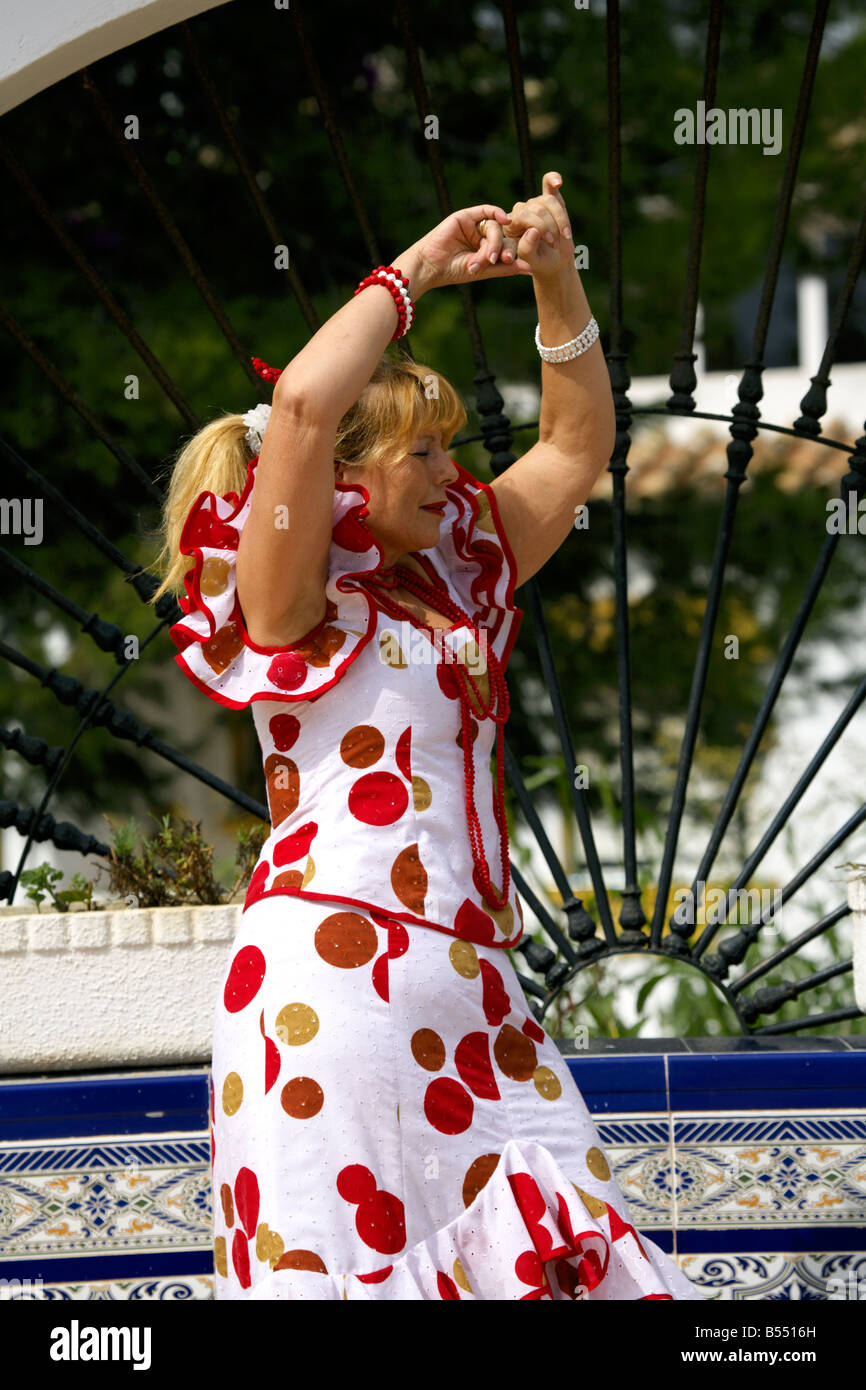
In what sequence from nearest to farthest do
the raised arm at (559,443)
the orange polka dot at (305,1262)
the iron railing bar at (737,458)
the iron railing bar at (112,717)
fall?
the orange polka dot at (305,1262) → the raised arm at (559,443) → the iron railing bar at (737,458) → the iron railing bar at (112,717)

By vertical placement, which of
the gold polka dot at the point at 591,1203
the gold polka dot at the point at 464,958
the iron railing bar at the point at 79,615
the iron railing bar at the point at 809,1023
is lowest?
the gold polka dot at the point at 591,1203

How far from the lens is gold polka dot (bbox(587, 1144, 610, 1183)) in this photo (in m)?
1.60

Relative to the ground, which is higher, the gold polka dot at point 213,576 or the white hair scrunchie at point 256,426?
the white hair scrunchie at point 256,426

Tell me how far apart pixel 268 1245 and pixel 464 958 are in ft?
1.17

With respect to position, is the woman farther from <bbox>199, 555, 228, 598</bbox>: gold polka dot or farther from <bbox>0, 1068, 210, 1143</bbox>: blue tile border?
<bbox>0, 1068, 210, 1143</bbox>: blue tile border

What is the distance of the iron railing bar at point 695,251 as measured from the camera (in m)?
2.18

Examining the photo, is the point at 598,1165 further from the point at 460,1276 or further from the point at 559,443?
the point at 559,443

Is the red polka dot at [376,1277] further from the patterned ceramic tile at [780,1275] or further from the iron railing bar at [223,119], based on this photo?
the iron railing bar at [223,119]

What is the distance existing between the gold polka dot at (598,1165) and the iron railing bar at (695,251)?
46.7 inches

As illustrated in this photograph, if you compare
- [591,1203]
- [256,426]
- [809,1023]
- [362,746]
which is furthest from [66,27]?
[809,1023]

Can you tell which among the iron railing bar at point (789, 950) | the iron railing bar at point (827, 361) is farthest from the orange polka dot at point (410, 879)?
the iron railing bar at point (827, 361)

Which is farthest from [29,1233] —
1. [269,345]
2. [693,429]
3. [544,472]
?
[693,429]

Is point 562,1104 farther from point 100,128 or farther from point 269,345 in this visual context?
point 100,128
